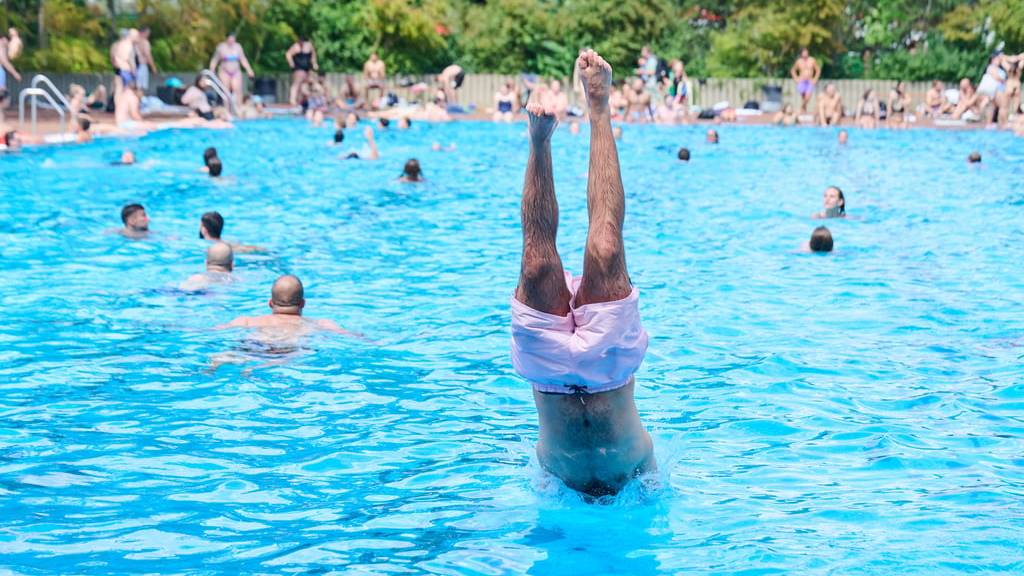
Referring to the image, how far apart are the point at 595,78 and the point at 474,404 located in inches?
108

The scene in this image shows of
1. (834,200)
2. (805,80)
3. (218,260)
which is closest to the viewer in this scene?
(218,260)

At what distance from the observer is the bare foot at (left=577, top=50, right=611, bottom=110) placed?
472cm

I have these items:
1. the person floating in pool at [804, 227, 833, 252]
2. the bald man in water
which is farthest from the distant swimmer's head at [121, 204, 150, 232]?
the person floating in pool at [804, 227, 833, 252]

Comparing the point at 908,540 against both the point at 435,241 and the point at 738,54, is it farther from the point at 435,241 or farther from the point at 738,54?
the point at 738,54

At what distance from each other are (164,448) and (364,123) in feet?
86.8

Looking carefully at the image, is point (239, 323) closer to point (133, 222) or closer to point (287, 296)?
point (287, 296)

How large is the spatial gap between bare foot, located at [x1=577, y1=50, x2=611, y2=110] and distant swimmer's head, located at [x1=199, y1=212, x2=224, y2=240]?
7670 millimetres

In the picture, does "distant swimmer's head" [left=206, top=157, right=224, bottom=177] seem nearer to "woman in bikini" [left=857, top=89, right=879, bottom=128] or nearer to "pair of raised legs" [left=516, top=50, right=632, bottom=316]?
"pair of raised legs" [left=516, top=50, right=632, bottom=316]

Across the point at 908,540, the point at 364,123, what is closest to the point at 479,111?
the point at 364,123

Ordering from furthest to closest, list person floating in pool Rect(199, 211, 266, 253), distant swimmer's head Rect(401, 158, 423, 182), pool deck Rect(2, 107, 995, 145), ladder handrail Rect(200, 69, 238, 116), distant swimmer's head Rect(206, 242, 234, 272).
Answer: ladder handrail Rect(200, 69, 238, 116) → pool deck Rect(2, 107, 995, 145) → distant swimmer's head Rect(401, 158, 423, 182) → person floating in pool Rect(199, 211, 266, 253) → distant swimmer's head Rect(206, 242, 234, 272)

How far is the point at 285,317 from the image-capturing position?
313 inches

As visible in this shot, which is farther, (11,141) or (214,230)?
(11,141)

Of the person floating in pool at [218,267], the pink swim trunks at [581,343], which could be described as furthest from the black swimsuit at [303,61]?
the pink swim trunks at [581,343]

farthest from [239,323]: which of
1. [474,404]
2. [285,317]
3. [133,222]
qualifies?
[133,222]
